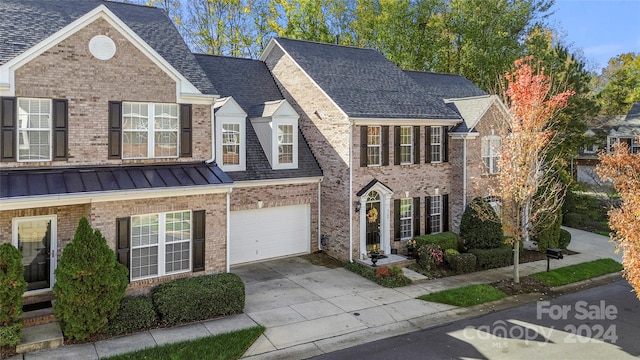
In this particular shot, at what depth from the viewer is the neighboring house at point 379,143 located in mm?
18078

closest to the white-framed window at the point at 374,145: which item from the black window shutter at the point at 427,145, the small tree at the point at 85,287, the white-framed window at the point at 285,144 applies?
the black window shutter at the point at 427,145

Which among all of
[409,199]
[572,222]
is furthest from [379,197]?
[572,222]

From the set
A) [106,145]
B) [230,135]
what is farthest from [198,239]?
[230,135]

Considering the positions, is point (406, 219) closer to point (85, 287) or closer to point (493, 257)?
point (493, 257)

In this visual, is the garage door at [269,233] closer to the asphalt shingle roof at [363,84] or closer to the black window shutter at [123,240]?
the asphalt shingle roof at [363,84]

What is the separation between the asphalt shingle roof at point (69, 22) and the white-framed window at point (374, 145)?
677 centimetres

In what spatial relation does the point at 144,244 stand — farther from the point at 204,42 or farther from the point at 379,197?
the point at 204,42

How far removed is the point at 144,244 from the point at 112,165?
253 cm

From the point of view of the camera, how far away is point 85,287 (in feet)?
35.0

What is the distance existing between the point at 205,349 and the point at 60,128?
7.28 meters

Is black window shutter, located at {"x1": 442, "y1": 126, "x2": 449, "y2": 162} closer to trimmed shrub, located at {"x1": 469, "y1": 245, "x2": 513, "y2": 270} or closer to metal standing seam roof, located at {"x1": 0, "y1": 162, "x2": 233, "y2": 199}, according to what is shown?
trimmed shrub, located at {"x1": 469, "y1": 245, "x2": 513, "y2": 270}

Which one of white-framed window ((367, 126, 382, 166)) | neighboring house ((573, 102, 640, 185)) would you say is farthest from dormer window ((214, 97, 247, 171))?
neighboring house ((573, 102, 640, 185))

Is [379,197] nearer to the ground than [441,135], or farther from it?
nearer to the ground

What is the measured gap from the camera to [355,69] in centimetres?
2139
